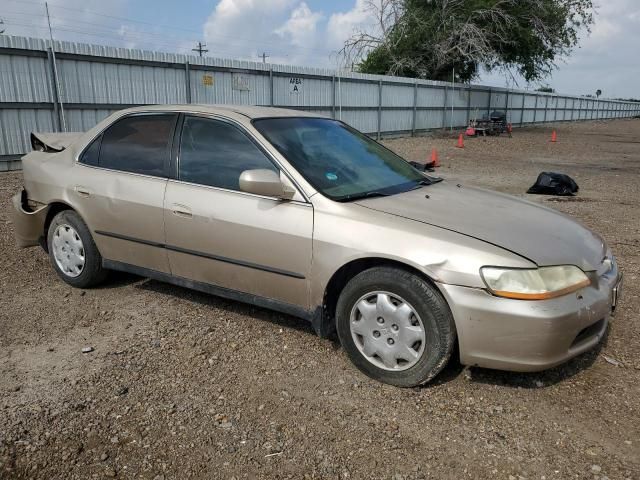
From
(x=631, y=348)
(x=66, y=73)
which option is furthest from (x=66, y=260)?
(x=66, y=73)

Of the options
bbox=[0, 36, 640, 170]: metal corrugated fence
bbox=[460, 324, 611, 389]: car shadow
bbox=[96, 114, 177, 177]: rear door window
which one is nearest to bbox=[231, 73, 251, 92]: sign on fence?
bbox=[0, 36, 640, 170]: metal corrugated fence

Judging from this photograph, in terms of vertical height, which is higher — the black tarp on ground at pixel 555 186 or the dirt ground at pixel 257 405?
the dirt ground at pixel 257 405

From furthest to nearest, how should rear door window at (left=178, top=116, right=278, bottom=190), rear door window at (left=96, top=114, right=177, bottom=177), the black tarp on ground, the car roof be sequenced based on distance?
1. the black tarp on ground
2. rear door window at (left=96, top=114, right=177, bottom=177)
3. the car roof
4. rear door window at (left=178, top=116, right=278, bottom=190)

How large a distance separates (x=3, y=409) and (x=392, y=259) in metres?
2.26

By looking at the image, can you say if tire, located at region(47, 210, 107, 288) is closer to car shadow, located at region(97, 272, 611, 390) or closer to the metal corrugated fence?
car shadow, located at region(97, 272, 611, 390)

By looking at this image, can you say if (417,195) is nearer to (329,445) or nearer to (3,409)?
(329,445)

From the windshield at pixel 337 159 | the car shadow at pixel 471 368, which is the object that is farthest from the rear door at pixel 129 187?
the windshield at pixel 337 159

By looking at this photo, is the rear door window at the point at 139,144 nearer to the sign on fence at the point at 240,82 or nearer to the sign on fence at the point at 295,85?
the sign on fence at the point at 240,82

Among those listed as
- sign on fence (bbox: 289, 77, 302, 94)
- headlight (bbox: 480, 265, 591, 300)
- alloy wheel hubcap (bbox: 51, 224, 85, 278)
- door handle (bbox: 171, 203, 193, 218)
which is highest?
sign on fence (bbox: 289, 77, 302, 94)

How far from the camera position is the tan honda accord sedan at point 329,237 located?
284 cm

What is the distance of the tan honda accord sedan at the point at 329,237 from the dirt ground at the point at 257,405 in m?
0.28

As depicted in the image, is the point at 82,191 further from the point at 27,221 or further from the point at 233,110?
the point at 233,110

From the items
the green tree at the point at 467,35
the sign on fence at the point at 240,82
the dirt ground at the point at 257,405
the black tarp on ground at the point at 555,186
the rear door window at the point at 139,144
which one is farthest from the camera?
the green tree at the point at 467,35

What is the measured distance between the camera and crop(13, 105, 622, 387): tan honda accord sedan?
2.84m
